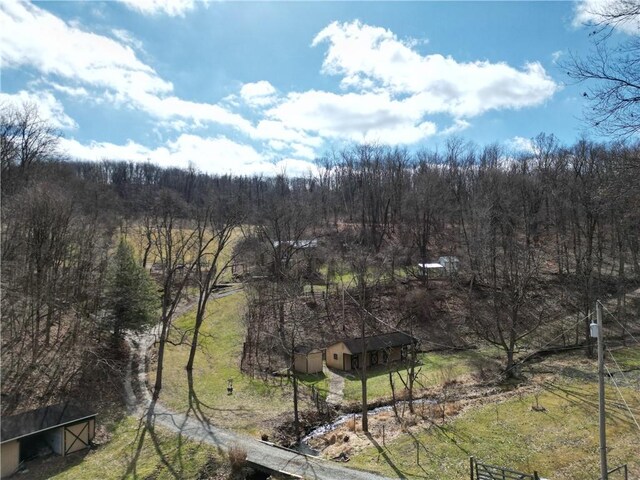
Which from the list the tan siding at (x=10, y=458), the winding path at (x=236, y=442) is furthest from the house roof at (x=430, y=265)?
the tan siding at (x=10, y=458)

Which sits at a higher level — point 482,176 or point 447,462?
point 482,176

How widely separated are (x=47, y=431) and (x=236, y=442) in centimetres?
878

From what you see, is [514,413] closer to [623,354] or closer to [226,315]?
[623,354]

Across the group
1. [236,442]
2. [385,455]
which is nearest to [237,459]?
[236,442]

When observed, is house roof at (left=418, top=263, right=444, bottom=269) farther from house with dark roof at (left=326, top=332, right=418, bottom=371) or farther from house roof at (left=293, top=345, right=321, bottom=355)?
house roof at (left=293, top=345, right=321, bottom=355)

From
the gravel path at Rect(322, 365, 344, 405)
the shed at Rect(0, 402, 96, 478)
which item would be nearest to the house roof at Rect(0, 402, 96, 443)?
the shed at Rect(0, 402, 96, 478)

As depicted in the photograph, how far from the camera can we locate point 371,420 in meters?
24.7

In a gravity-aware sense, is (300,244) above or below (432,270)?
above

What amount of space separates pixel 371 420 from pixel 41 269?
890 inches

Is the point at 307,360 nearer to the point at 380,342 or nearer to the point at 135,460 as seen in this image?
the point at 380,342

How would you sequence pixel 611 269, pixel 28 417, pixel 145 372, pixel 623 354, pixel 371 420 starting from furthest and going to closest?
pixel 611 269 < pixel 623 354 < pixel 145 372 < pixel 371 420 < pixel 28 417

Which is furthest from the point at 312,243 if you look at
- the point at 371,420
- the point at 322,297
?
the point at 371,420

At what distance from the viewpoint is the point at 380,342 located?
36.8 m

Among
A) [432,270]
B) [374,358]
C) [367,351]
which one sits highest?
[432,270]
